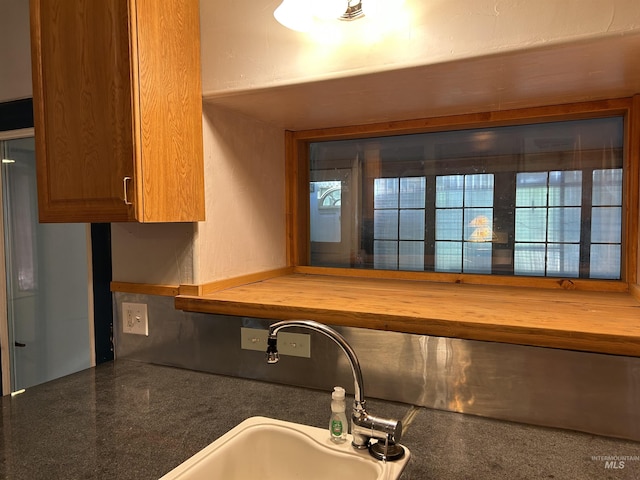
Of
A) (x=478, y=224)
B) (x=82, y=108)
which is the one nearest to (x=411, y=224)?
(x=478, y=224)

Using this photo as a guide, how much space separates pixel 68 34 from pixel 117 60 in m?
0.21

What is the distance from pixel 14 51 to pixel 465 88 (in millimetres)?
2028

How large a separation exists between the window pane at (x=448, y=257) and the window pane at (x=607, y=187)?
472 mm

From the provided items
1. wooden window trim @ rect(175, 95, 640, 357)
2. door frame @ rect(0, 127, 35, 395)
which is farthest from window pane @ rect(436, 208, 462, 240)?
door frame @ rect(0, 127, 35, 395)

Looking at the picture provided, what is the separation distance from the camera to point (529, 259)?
1.55 metres

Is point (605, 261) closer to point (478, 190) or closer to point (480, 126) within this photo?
point (478, 190)

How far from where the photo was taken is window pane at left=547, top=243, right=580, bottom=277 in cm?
150

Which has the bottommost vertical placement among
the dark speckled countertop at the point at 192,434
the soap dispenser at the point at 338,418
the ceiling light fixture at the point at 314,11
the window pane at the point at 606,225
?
the dark speckled countertop at the point at 192,434

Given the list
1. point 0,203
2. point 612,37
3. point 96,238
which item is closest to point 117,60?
point 96,238

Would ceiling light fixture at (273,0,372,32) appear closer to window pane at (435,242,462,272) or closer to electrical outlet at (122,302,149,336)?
window pane at (435,242,462,272)

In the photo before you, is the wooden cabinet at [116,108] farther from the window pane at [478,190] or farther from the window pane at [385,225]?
the window pane at [478,190]

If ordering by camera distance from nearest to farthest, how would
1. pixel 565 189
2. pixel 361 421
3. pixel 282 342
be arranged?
1. pixel 361 421
2. pixel 282 342
3. pixel 565 189

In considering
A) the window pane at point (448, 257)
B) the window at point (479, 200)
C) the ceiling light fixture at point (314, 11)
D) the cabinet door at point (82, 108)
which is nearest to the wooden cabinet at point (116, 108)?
the cabinet door at point (82, 108)

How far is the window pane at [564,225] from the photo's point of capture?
1.50 metres
